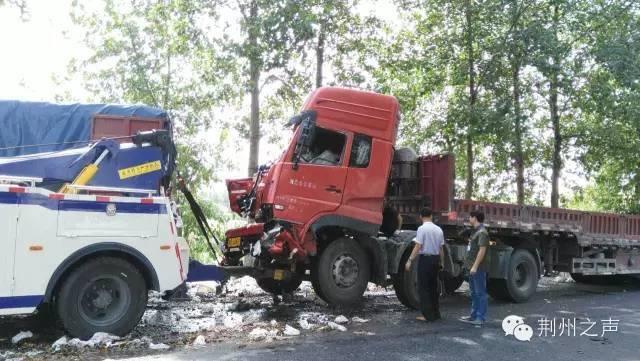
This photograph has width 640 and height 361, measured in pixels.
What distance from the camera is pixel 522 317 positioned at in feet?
27.8

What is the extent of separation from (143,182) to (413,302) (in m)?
4.68

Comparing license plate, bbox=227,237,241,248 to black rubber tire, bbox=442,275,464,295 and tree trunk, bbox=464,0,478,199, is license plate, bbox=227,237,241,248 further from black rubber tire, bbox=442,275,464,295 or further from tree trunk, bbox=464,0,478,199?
tree trunk, bbox=464,0,478,199

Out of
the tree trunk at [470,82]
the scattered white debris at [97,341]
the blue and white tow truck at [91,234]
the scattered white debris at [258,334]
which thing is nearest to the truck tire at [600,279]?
the tree trunk at [470,82]

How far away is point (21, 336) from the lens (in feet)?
20.2

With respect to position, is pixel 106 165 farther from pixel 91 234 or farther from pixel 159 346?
pixel 159 346

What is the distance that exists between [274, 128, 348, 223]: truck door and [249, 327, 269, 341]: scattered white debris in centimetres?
175

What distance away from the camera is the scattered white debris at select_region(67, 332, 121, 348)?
5.86 metres

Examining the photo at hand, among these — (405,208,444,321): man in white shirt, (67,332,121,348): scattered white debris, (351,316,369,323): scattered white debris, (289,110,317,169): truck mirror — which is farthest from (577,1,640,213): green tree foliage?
(67,332,121,348): scattered white debris

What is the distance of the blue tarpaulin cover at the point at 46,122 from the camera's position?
767 centimetres

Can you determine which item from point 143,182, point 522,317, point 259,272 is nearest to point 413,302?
point 522,317

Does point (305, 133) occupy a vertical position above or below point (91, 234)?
above

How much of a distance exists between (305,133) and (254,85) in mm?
6226

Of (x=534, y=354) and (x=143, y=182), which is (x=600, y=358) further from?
(x=143, y=182)

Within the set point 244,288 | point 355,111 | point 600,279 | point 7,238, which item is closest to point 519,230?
point 355,111
